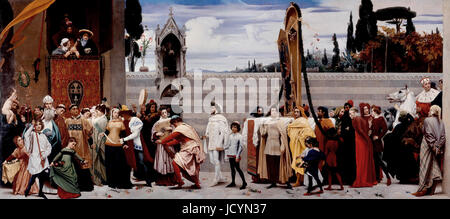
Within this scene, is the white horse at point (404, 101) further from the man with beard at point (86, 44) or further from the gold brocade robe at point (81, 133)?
the man with beard at point (86, 44)

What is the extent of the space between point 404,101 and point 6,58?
8.05 meters

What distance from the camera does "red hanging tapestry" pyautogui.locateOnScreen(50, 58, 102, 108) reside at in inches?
448

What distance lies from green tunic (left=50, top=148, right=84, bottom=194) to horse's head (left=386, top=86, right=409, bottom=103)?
620 centimetres

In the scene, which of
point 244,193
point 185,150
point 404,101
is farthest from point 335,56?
point 185,150

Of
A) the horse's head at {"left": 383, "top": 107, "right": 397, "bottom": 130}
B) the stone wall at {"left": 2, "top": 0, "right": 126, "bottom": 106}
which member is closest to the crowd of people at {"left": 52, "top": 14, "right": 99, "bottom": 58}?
the stone wall at {"left": 2, "top": 0, "right": 126, "bottom": 106}

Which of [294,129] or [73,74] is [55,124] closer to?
[73,74]

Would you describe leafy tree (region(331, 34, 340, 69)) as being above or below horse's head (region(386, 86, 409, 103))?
above

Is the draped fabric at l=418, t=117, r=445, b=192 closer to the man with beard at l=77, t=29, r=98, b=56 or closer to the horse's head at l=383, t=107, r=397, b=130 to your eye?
the horse's head at l=383, t=107, r=397, b=130

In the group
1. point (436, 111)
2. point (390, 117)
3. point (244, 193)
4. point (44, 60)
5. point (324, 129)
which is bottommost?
A: point (244, 193)

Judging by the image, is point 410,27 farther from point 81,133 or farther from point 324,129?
point 81,133

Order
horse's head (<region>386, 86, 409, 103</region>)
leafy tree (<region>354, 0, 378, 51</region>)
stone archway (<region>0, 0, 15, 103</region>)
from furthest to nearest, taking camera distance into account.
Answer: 1. leafy tree (<region>354, 0, 378, 51</region>)
2. stone archway (<region>0, 0, 15, 103</region>)
3. horse's head (<region>386, 86, 409, 103</region>)

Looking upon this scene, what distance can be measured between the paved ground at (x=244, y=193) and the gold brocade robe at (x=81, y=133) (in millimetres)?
691

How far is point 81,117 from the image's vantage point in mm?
10633

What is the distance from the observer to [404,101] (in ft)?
35.9
